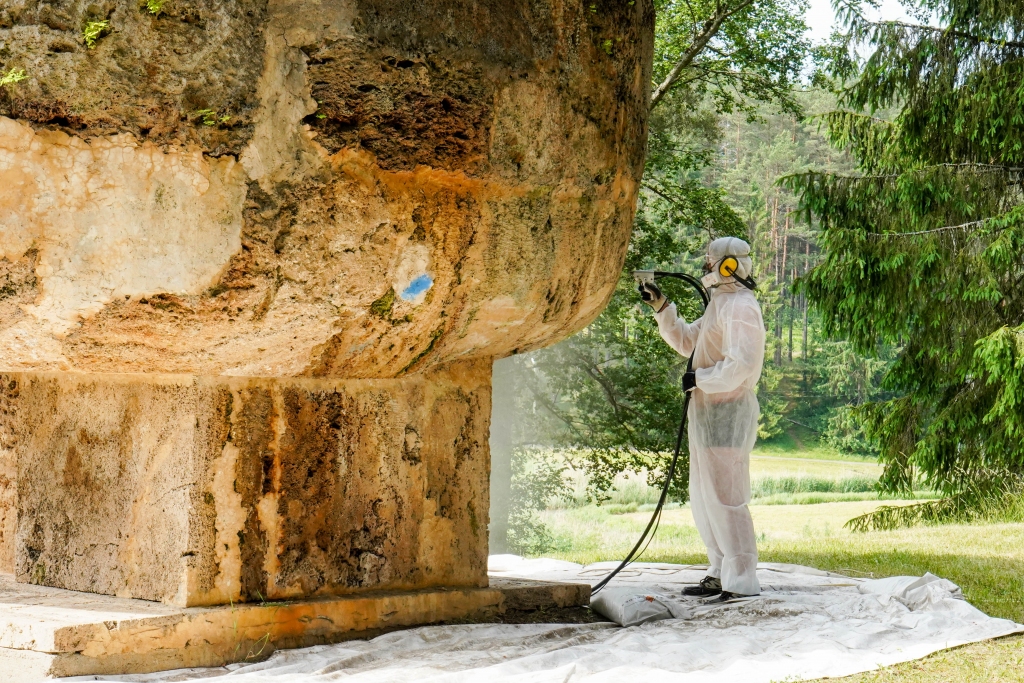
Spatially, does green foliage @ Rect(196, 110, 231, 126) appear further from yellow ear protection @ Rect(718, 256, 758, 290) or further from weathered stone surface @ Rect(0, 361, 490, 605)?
yellow ear protection @ Rect(718, 256, 758, 290)

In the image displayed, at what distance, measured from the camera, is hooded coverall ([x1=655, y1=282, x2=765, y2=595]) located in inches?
208

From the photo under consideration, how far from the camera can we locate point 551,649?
410cm

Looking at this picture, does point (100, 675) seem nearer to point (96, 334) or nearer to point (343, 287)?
point (96, 334)

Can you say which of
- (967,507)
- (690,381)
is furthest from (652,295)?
(967,507)

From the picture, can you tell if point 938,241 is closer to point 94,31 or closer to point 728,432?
point 728,432

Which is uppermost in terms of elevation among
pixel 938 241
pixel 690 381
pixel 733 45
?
pixel 733 45

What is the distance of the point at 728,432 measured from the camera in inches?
211

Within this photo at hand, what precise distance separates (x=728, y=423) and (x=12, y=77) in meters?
3.51

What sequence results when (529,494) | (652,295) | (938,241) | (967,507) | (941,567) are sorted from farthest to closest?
(529,494) < (938,241) < (967,507) < (941,567) < (652,295)

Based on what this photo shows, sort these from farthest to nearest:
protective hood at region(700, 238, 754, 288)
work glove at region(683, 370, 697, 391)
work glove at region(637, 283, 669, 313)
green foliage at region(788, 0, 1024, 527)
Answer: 1. green foliage at region(788, 0, 1024, 527)
2. work glove at region(637, 283, 669, 313)
3. protective hood at region(700, 238, 754, 288)
4. work glove at region(683, 370, 697, 391)

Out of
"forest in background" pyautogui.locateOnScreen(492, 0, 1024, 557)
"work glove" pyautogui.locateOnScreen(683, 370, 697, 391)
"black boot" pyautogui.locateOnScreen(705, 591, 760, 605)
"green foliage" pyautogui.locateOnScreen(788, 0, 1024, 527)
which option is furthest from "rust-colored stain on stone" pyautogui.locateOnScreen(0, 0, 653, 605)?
"green foliage" pyautogui.locateOnScreen(788, 0, 1024, 527)

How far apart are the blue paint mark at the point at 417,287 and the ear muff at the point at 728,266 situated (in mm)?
1989

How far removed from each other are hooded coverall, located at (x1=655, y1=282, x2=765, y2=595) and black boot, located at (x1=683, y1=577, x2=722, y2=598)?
1.8 inches

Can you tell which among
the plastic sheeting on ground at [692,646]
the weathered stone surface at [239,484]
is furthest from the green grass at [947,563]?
the weathered stone surface at [239,484]
